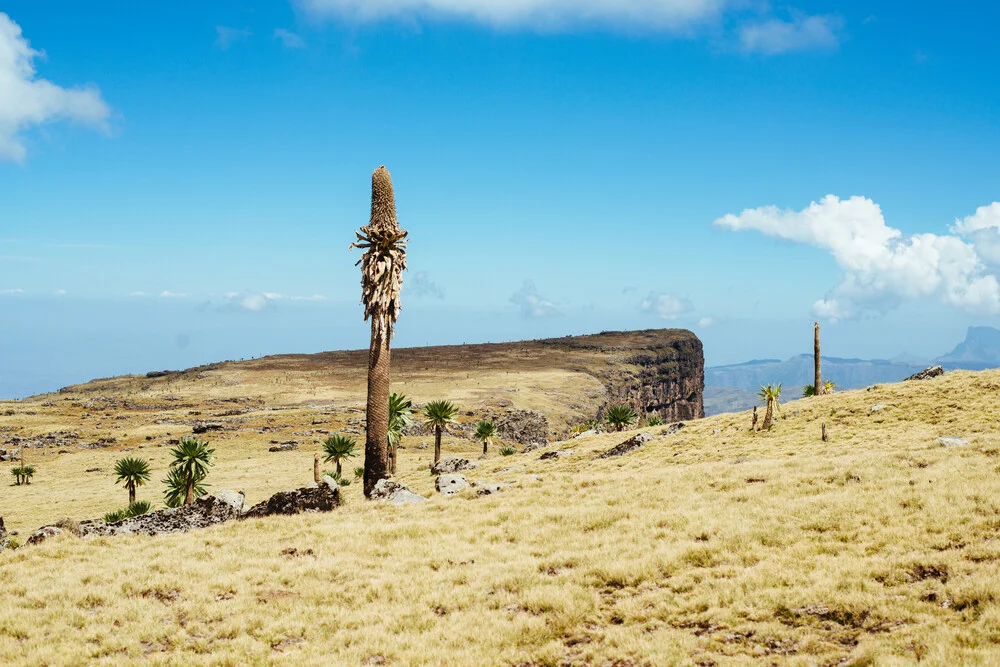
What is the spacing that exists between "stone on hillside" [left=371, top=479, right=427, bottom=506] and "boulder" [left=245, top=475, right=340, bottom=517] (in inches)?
97.5

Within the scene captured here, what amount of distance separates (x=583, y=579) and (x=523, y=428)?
8255 cm

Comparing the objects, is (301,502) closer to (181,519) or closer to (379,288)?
(181,519)

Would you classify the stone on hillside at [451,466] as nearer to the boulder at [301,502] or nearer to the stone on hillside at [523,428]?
the boulder at [301,502]

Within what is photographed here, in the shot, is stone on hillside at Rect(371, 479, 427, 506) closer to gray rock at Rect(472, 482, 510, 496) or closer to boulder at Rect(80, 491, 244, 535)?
gray rock at Rect(472, 482, 510, 496)

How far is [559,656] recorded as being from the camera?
11.7 m

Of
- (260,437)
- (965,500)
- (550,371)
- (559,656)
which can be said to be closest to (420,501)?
(559,656)

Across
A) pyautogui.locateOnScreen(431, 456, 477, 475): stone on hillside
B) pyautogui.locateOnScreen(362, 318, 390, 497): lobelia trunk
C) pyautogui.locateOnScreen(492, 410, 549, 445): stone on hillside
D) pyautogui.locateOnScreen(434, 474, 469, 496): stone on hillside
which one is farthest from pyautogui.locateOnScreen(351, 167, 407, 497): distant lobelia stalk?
pyautogui.locateOnScreen(492, 410, 549, 445): stone on hillside

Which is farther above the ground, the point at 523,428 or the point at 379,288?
the point at 379,288

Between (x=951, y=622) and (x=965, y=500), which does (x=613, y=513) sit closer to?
(x=965, y=500)

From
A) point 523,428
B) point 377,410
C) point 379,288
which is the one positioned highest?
point 379,288

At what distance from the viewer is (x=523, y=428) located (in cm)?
9738

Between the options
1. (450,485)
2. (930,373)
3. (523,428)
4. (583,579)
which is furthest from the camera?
(523,428)

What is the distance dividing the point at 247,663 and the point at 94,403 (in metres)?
155

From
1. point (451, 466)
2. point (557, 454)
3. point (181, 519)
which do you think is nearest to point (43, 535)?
point (181, 519)
